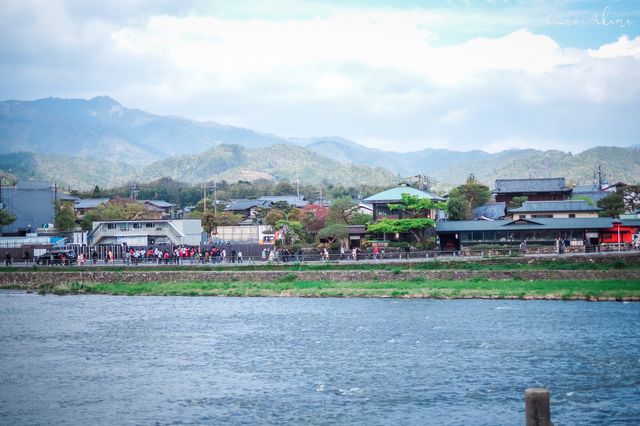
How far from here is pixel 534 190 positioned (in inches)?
3270

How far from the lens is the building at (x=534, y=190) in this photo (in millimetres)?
81688

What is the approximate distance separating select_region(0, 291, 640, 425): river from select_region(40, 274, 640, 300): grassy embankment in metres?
1.86

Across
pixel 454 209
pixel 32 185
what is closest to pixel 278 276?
pixel 454 209

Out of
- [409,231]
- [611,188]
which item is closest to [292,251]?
[409,231]

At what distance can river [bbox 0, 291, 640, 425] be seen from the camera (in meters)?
19.7

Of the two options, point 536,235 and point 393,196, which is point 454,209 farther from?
point 536,235

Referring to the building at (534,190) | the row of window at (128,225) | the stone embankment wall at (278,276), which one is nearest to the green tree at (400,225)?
the stone embankment wall at (278,276)

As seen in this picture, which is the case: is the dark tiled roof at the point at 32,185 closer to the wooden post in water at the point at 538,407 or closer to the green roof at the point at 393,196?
the green roof at the point at 393,196

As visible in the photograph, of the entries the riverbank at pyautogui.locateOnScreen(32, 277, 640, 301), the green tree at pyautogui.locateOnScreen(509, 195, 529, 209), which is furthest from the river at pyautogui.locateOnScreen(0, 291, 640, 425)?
the green tree at pyautogui.locateOnScreen(509, 195, 529, 209)

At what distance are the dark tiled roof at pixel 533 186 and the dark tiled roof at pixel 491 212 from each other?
10.2 ft

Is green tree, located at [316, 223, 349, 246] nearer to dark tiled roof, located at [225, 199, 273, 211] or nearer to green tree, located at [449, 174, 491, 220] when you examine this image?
green tree, located at [449, 174, 491, 220]

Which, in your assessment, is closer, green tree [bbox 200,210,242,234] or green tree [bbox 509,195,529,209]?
green tree [bbox 200,210,242,234]

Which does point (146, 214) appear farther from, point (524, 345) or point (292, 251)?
point (524, 345)

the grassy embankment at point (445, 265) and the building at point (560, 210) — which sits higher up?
the building at point (560, 210)
